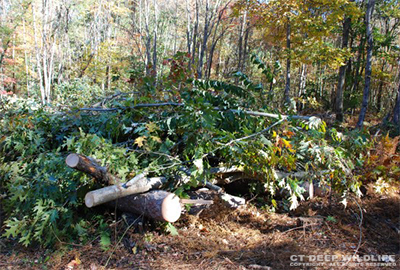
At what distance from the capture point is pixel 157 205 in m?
3.22

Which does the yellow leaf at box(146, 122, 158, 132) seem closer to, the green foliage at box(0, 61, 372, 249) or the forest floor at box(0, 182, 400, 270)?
the green foliage at box(0, 61, 372, 249)

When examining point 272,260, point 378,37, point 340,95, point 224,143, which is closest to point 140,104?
point 224,143

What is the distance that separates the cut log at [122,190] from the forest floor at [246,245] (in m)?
0.52

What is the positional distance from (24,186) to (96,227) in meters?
0.93

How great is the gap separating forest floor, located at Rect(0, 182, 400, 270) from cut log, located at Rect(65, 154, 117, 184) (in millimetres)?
627

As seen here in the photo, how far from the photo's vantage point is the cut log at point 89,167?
9.72 feet

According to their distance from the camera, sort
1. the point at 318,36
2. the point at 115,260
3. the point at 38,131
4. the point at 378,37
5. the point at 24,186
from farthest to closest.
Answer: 1. the point at 378,37
2. the point at 318,36
3. the point at 38,131
4. the point at 24,186
5. the point at 115,260

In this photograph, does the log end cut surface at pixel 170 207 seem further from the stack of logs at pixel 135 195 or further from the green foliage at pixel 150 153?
the green foliage at pixel 150 153

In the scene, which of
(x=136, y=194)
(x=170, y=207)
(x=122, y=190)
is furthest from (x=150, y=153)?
(x=170, y=207)

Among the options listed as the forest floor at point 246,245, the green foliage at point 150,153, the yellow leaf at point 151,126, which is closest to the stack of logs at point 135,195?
the green foliage at point 150,153

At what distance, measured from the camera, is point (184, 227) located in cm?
370

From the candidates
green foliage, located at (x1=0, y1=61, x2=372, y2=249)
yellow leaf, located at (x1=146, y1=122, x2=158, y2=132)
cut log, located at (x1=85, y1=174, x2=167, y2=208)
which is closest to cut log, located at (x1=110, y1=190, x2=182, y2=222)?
cut log, located at (x1=85, y1=174, x2=167, y2=208)

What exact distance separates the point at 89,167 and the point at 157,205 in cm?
83

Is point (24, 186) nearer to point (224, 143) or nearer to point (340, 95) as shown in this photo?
point (224, 143)
